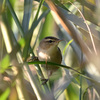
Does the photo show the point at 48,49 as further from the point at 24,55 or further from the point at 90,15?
the point at 24,55

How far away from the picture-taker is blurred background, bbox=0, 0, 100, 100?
998 mm

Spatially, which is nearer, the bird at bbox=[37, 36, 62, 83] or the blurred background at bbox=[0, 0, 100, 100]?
the blurred background at bbox=[0, 0, 100, 100]

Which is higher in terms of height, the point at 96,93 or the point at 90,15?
the point at 90,15

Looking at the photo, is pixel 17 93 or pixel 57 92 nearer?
pixel 17 93

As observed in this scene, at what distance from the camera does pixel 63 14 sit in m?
1.28

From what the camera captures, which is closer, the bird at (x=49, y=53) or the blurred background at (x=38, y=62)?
the blurred background at (x=38, y=62)

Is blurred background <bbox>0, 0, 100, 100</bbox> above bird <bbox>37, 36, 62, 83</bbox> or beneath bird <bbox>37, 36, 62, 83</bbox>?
above

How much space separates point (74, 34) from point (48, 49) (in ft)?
2.55

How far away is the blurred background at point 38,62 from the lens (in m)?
1.00

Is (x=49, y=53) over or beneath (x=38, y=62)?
beneath

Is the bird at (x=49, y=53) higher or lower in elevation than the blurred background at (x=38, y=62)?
lower

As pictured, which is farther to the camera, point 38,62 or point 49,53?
point 49,53

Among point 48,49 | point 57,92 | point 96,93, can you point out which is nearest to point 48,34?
point 48,49

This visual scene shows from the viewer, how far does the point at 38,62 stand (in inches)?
39.4
